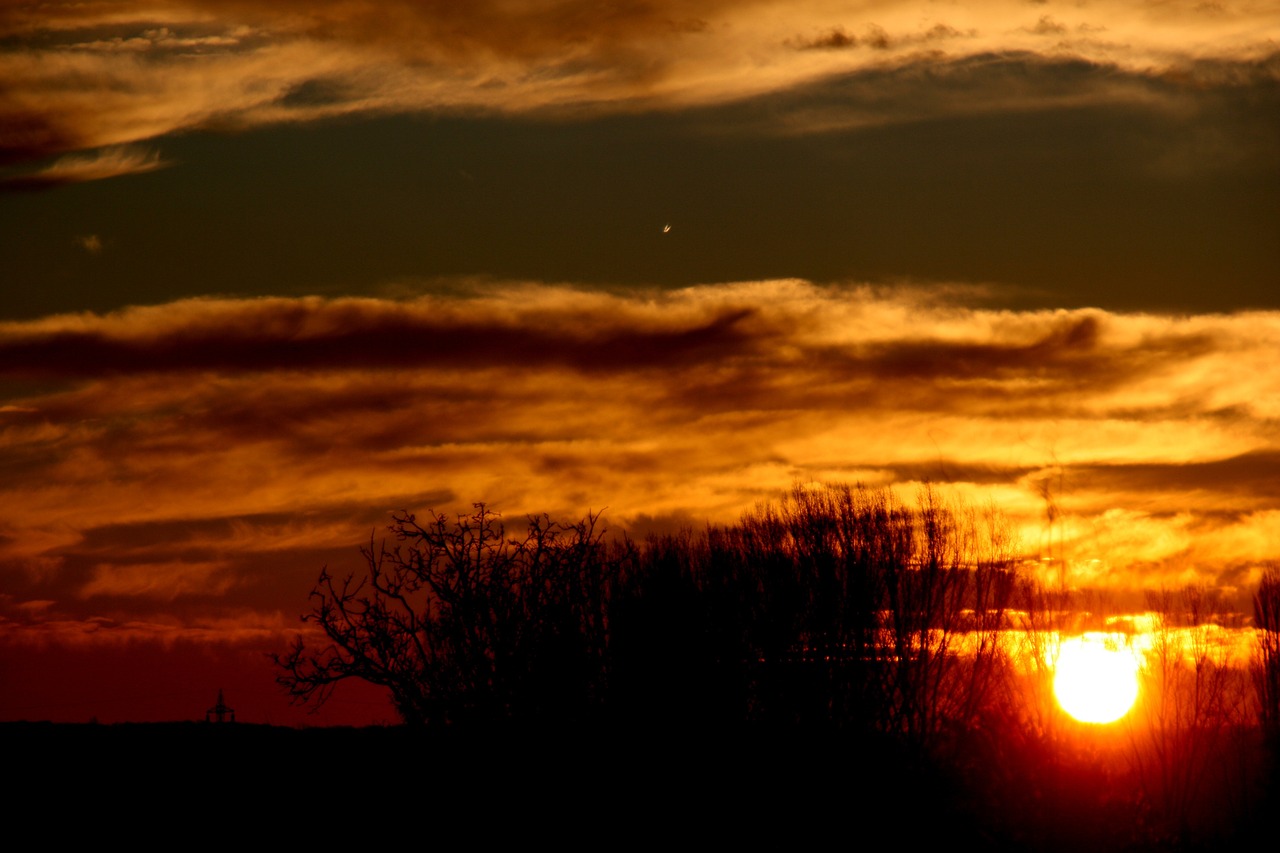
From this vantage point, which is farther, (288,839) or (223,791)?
(223,791)

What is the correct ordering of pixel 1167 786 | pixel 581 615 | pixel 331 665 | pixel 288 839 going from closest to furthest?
pixel 288 839, pixel 331 665, pixel 581 615, pixel 1167 786

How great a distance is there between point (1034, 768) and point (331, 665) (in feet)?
88.5

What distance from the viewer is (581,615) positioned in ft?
177

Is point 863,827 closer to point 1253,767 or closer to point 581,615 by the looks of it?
point 581,615

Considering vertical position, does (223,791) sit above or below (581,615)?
below

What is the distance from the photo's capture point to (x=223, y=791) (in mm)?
42469

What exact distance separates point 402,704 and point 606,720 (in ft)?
27.4

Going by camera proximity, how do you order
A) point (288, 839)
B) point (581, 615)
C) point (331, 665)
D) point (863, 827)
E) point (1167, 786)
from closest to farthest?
point (288, 839)
point (331, 665)
point (863, 827)
point (581, 615)
point (1167, 786)

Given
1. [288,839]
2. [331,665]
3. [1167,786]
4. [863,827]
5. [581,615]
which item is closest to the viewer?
[288,839]

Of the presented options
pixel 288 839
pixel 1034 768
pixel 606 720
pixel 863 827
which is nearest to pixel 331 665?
pixel 288 839

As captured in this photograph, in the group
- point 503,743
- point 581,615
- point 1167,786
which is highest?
point 581,615

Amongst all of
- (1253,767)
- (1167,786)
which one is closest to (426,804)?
(1167,786)

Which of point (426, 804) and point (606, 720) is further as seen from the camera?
point (606, 720)

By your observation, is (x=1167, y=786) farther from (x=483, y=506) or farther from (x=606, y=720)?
(x=483, y=506)
